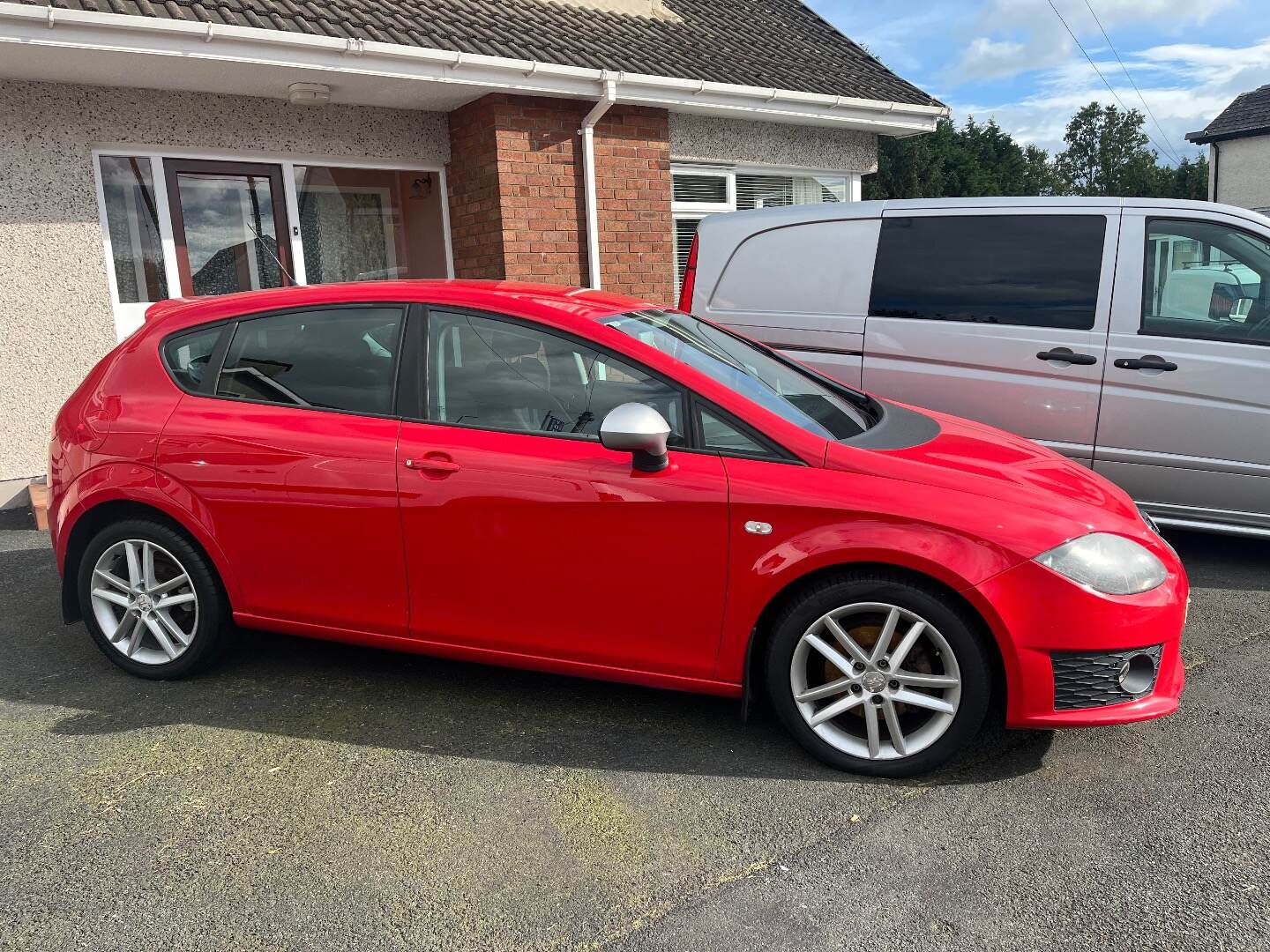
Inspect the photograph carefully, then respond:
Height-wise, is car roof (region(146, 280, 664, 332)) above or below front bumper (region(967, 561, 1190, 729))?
above

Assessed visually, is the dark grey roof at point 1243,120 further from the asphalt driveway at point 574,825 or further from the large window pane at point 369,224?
the asphalt driveway at point 574,825

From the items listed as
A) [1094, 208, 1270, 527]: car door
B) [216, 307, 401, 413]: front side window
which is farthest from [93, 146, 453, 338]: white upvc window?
[1094, 208, 1270, 527]: car door

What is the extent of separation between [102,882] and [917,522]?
2.52 meters

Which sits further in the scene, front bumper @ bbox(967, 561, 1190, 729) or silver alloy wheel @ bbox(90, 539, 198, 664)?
silver alloy wheel @ bbox(90, 539, 198, 664)

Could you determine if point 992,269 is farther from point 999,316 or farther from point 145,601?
point 145,601

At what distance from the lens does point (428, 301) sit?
11.9 feet

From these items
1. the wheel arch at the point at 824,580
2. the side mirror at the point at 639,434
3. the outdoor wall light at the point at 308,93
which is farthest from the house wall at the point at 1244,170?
the side mirror at the point at 639,434

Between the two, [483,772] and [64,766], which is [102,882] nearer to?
[64,766]

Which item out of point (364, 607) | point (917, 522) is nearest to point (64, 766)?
point (364, 607)

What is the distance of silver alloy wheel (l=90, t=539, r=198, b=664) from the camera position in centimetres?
387

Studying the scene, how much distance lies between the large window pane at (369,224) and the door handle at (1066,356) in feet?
18.5

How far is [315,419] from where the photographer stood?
3.62 m

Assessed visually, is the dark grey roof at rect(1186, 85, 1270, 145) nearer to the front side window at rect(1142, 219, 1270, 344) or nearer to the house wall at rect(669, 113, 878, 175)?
the house wall at rect(669, 113, 878, 175)

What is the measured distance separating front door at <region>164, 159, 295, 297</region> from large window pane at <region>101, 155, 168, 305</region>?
0.15m
